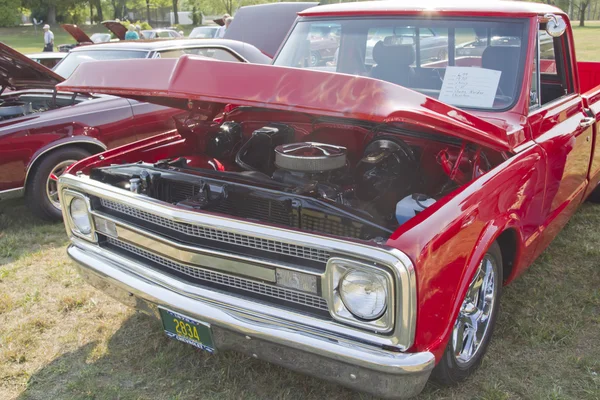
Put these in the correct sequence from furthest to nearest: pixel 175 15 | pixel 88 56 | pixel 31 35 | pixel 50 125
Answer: pixel 175 15
pixel 31 35
pixel 88 56
pixel 50 125

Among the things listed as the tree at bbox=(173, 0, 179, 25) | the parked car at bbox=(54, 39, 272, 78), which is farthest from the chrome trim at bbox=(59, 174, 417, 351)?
the tree at bbox=(173, 0, 179, 25)

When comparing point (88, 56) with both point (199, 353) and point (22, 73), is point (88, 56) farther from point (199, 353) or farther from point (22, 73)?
point (199, 353)

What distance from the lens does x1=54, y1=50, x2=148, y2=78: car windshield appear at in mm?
5496

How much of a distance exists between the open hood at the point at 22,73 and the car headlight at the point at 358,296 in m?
3.72

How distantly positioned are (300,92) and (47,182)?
346 cm

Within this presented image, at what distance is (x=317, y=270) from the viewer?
2.03 meters

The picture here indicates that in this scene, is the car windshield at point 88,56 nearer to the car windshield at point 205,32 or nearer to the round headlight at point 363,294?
the round headlight at point 363,294

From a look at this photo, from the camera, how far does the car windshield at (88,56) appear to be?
5496mm

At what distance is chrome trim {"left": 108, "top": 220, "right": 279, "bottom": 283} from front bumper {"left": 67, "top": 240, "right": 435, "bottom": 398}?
0.47 ft

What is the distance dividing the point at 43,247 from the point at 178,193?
2.29 m

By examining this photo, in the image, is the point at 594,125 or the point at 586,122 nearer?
the point at 586,122

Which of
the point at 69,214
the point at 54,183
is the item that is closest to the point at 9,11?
the point at 54,183

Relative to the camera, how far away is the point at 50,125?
4.59 meters

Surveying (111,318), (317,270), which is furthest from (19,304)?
(317,270)
